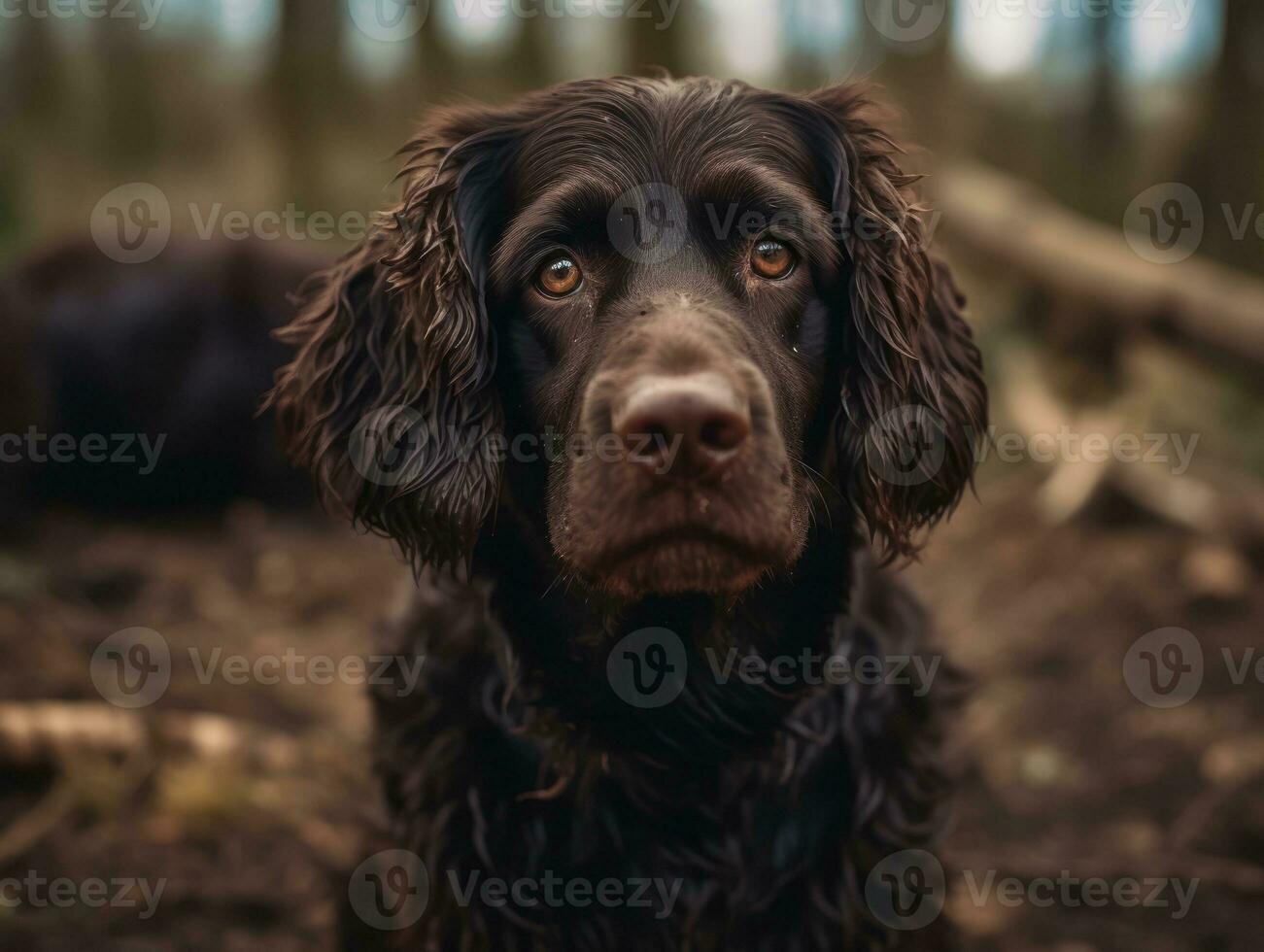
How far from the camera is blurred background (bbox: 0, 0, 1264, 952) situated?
3111mm

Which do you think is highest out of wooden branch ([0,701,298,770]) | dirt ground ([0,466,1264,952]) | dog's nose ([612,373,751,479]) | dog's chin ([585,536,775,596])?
dog's nose ([612,373,751,479])

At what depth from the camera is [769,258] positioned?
2135 mm

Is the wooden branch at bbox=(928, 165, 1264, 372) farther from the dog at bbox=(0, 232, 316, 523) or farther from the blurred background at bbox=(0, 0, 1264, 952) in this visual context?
the dog at bbox=(0, 232, 316, 523)

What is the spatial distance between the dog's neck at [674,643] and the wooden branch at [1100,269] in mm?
1385

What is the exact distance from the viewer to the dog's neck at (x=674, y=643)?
A: 86.7 inches

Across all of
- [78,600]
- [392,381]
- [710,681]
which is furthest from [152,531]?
[710,681]

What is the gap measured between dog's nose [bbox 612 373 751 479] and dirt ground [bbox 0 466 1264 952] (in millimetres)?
1401

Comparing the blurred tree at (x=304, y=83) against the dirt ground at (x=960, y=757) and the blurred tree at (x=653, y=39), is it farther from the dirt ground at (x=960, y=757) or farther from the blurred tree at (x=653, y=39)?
the dirt ground at (x=960, y=757)

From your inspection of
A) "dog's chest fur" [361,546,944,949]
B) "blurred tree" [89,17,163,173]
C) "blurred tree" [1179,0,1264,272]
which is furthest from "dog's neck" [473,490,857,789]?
"blurred tree" [89,17,163,173]

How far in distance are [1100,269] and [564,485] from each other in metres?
4.32

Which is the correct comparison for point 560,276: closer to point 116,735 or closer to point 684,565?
point 684,565

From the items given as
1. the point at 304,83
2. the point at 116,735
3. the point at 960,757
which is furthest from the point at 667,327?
the point at 304,83

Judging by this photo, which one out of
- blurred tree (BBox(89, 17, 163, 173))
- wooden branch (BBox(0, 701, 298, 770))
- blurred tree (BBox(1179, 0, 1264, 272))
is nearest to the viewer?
wooden branch (BBox(0, 701, 298, 770))

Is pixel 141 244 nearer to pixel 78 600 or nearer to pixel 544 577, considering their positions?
pixel 78 600
